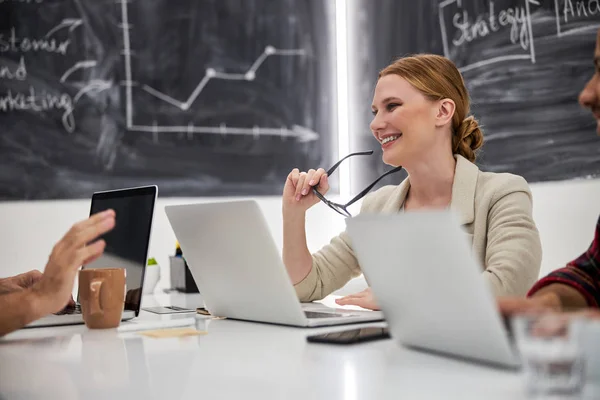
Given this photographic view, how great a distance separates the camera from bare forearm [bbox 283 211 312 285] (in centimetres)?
188

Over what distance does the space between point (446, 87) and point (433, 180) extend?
258 millimetres

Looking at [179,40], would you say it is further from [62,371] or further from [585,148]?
[62,371]

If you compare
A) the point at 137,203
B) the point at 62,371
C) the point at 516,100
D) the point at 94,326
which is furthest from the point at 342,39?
the point at 62,371

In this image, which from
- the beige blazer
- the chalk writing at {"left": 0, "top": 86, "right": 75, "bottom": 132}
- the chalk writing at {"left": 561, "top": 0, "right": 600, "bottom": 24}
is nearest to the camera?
the beige blazer

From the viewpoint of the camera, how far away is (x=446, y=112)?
2025mm

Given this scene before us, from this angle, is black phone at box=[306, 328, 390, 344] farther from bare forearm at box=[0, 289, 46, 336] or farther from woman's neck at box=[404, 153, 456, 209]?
woman's neck at box=[404, 153, 456, 209]

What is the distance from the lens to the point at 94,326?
1388 millimetres

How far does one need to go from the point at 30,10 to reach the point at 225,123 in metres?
0.95

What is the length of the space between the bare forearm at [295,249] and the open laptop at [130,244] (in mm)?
419

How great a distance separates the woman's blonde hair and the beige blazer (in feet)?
0.33

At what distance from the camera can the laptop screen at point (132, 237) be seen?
1.57 metres

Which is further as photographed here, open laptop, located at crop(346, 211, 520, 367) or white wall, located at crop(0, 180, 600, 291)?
white wall, located at crop(0, 180, 600, 291)

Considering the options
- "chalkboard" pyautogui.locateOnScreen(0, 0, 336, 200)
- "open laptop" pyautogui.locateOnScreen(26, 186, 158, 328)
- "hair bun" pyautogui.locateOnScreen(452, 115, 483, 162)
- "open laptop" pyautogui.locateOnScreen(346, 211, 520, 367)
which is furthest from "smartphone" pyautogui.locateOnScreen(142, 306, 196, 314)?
"chalkboard" pyautogui.locateOnScreen(0, 0, 336, 200)

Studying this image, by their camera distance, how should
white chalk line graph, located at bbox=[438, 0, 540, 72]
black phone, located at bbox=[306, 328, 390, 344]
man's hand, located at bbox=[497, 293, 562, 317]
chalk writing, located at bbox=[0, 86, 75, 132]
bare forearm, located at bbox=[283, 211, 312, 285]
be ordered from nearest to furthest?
1. man's hand, located at bbox=[497, 293, 562, 317]
2. black phone, located at bbox=[306, 328, 390, 344]
3. bare forearm, located at bbox=[283, 211, 312, 285]
4. white chalk line graph, located at bbox=[438, 0, 540, 72]
5. chalk writing, located at bbox=[0, 86, 75, 132]
